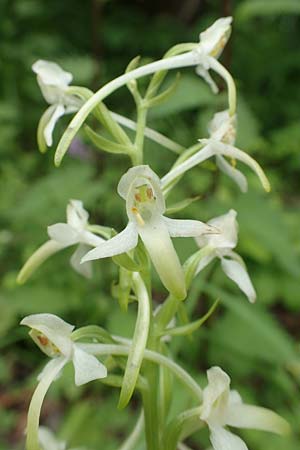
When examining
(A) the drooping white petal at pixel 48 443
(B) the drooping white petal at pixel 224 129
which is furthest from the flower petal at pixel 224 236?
(A) the drooping white petal at pixel 48 443

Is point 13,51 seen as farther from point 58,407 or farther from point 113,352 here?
point 113,352

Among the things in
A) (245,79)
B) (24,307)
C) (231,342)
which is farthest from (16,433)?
(245,79)

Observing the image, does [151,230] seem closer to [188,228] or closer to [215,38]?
[188,228]

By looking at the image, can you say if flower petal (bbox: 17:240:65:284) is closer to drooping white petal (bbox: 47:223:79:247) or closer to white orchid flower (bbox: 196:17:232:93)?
drooping white petal (bbox: 47:223:79:247)

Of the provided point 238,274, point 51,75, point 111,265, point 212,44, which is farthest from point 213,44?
point 111,265

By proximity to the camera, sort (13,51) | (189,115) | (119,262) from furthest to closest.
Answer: (189,115), (13,51), (119,262)

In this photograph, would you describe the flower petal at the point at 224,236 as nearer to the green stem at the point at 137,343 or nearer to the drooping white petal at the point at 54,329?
the green stem at the point at 137,343
